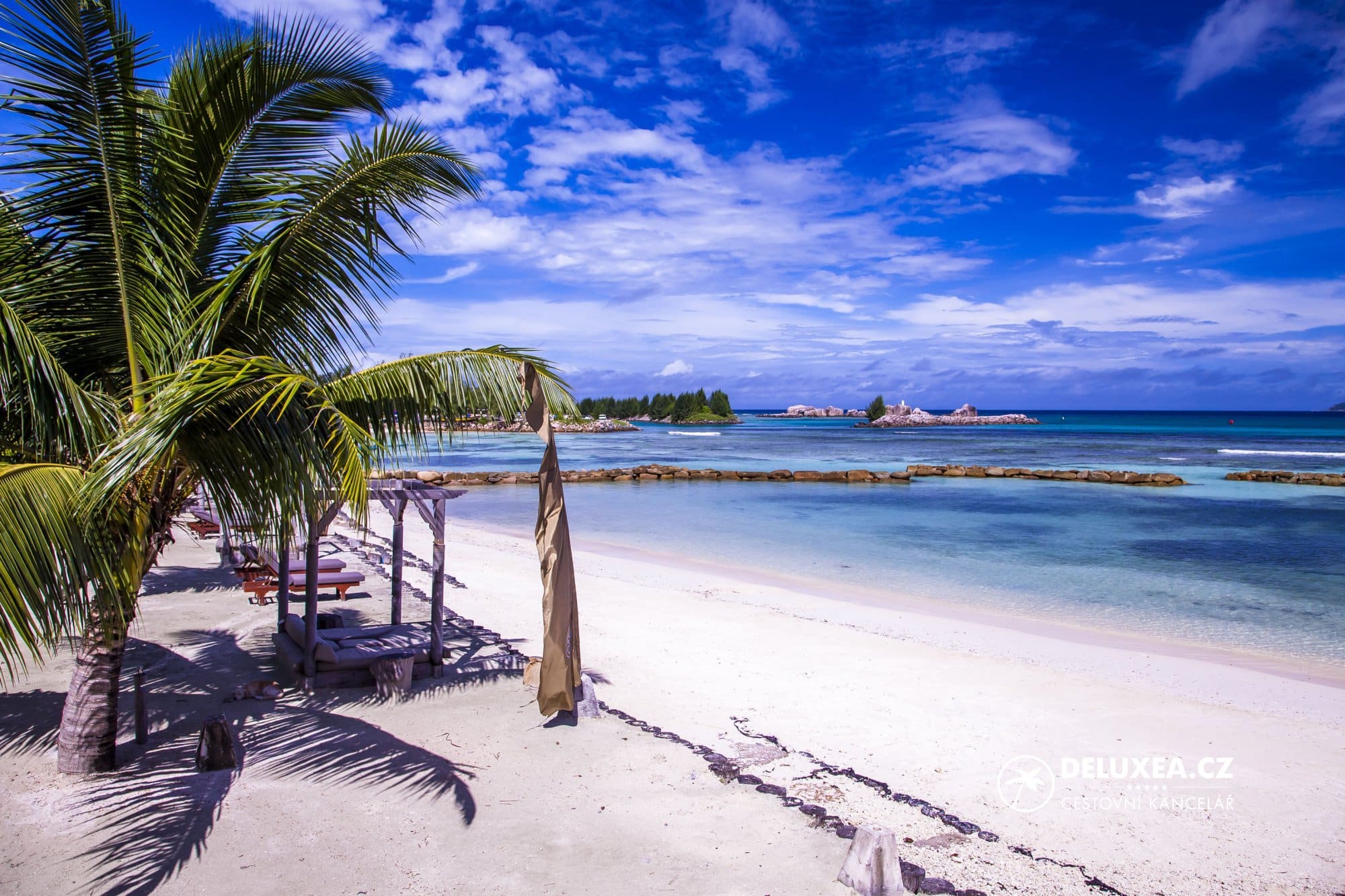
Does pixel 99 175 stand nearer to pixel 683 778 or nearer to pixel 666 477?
pixel 683 778

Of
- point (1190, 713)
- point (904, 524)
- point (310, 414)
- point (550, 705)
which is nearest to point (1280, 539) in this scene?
point (904, 524)

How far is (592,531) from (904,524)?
895 cm

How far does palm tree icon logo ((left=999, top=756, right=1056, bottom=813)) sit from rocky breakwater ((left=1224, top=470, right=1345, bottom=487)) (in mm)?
37570

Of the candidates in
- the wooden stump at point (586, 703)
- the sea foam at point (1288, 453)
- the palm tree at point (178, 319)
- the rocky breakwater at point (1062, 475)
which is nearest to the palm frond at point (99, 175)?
the palm tree at point (178, 319)

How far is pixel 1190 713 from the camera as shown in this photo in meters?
7.04

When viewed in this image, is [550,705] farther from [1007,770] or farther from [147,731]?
[1007,770]

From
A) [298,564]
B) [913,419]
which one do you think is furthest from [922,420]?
[298,564]

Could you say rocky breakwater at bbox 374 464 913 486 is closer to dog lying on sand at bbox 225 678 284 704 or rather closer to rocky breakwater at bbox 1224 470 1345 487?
rocky breakwater at bbox 1224 470 1345 487

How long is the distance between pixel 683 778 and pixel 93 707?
Result: 360 centimetres

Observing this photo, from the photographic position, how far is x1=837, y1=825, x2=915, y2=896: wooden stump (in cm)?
371

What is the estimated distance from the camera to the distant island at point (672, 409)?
127125mm

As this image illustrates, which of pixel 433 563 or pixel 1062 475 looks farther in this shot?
pixel 1062 475

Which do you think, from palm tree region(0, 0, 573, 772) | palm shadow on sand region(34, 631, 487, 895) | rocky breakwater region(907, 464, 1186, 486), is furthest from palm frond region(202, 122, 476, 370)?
rocky breakwater region(907, 464, 1186, 486)

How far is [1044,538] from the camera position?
65.3ft
